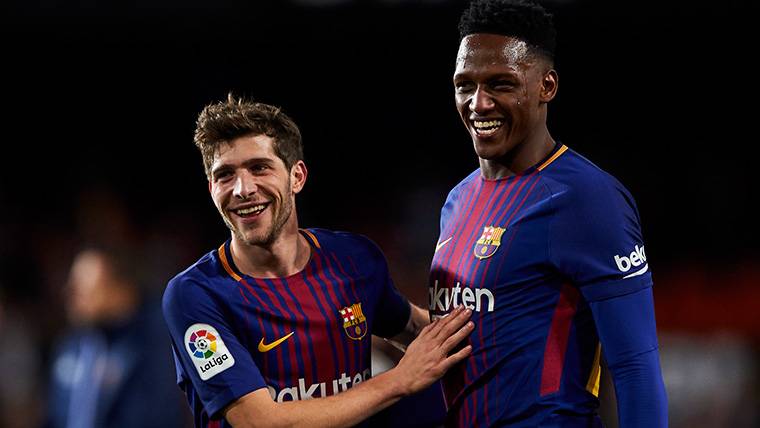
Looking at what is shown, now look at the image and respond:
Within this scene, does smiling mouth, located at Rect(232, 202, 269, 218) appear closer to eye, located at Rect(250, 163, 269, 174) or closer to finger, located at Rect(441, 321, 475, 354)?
eye, located at Rect(250, 163, 269, 174)

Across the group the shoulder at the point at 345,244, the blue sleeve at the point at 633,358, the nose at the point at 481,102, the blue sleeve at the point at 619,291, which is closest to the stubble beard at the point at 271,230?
the shoulder at the point at 345,244

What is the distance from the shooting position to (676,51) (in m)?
9.84

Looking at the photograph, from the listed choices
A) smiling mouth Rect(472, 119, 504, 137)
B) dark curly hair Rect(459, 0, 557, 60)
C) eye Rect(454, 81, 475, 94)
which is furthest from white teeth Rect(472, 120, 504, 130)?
dark curly hair Rect(459, 0, 557, 60)

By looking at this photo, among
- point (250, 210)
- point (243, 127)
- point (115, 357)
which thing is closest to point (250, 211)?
point (250, 210)

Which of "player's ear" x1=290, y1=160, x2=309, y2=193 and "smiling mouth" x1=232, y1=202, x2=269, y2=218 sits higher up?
"player's ear" x1=290, y1=160, x2=309, y2=193

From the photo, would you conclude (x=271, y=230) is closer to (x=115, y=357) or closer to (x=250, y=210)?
(x=250, y=210)

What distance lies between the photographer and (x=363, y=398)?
120 inches

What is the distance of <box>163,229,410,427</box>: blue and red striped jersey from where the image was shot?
3076 millimetres

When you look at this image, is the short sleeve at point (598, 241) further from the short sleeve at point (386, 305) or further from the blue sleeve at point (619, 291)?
the short sleeve at point (386, 305)

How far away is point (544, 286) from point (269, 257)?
94cm

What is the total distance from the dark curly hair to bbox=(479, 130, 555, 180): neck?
0.88ft

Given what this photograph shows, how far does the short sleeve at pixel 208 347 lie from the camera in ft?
9.97

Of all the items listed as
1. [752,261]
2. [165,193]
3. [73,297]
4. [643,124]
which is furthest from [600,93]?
[73,297]

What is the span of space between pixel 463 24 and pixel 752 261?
6.14 meters
